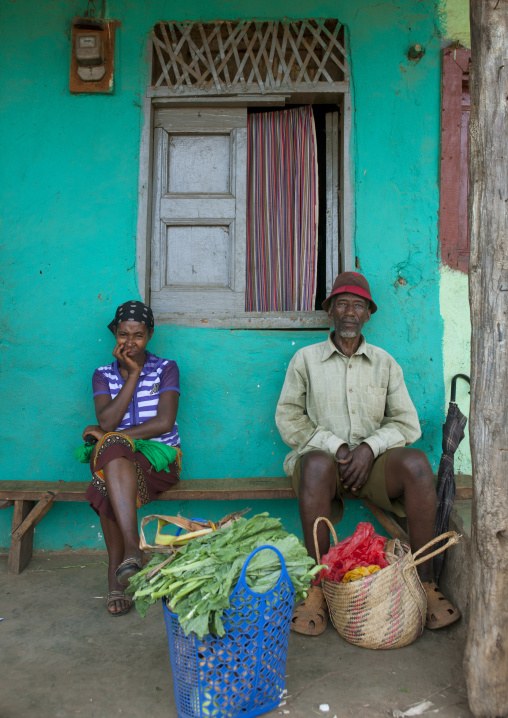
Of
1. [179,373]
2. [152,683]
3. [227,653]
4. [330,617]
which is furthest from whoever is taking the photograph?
[179,373]

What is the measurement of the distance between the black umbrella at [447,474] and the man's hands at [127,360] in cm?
178

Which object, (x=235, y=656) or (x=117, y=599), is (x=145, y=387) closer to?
(x=117, y=599)

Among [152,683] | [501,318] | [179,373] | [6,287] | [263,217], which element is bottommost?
[152,683]

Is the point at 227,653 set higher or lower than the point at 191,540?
lower

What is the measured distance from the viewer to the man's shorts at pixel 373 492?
300cm

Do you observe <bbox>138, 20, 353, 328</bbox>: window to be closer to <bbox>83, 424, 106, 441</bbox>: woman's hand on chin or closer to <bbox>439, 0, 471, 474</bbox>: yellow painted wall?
<bbox>439, 0, 471, 474</bbox>: yellow painted wall

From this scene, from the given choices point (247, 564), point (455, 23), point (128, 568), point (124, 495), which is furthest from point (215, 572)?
point (455, 23)

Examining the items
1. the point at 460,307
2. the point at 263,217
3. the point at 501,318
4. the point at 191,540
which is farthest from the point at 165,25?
the point at 191,540

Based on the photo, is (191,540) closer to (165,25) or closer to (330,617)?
(330,617)

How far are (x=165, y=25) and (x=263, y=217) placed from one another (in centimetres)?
137

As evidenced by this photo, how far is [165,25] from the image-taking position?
12.5ft

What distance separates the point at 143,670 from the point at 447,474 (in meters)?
1.80

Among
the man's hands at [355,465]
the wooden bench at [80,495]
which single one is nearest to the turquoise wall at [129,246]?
the wooden bench at [80,495]

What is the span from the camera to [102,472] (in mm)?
3006
